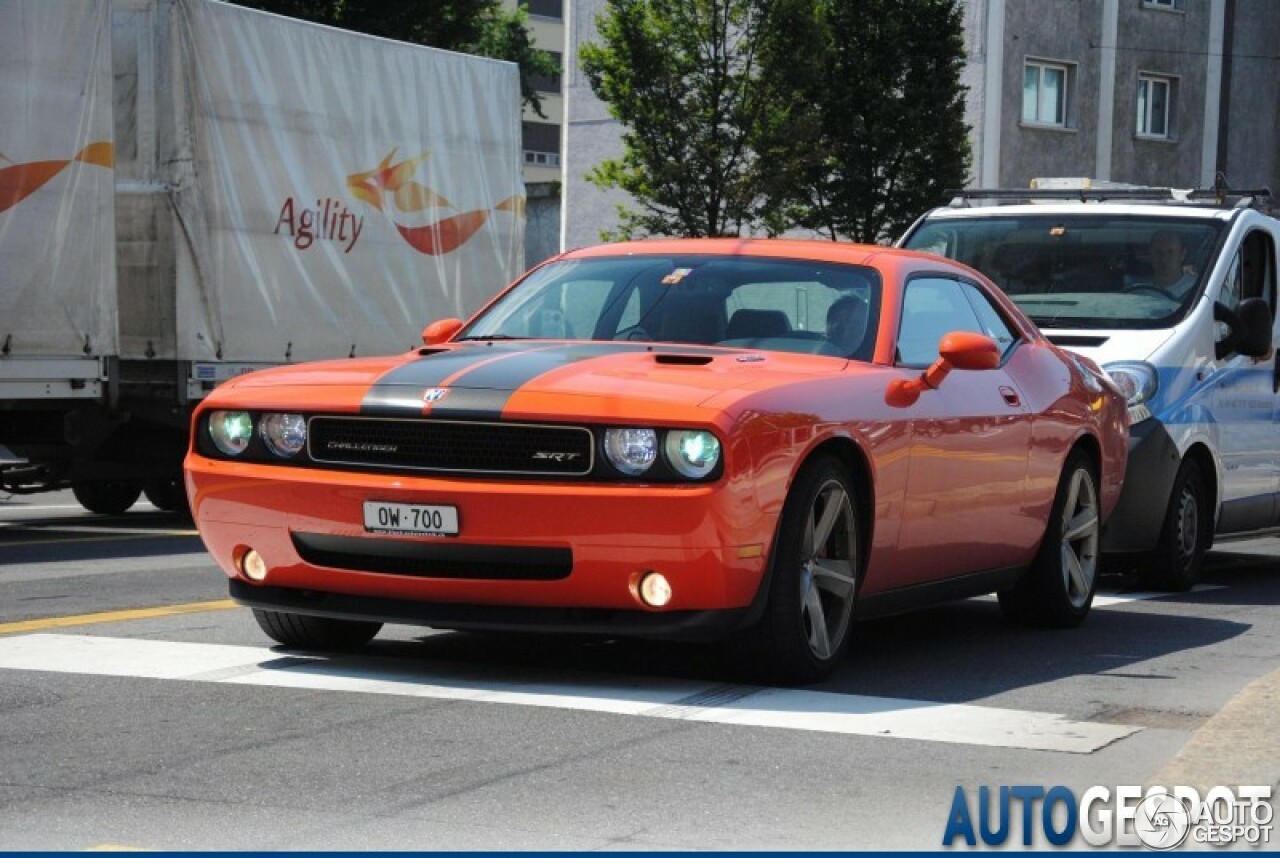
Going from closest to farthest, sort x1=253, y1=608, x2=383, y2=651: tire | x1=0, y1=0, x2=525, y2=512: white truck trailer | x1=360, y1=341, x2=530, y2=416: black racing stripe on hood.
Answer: x1=360, y1=341, x2=530, y2=416: black racing stripe on hood, x1=253, y1=608, x2=383, y2=651: tire, x1=0, y1=0, x2=525, y2=512: white truck trailer

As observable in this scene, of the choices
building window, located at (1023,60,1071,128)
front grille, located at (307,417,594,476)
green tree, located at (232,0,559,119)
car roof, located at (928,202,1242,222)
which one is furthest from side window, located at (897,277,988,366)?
building window, located at (1023,60,1071,128)

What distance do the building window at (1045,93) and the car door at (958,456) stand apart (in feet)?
111

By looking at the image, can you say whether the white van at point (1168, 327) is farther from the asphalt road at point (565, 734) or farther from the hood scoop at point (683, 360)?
the hood scoop at point (683, 360)

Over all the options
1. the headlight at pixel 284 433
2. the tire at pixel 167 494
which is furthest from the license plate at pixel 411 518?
Answer: the tire at pixel 167 494

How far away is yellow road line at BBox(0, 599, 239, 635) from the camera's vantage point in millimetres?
9016

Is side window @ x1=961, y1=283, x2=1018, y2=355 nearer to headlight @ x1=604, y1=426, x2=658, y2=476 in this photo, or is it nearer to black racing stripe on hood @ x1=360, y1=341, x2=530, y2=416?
black racing stripe on hood @ x1=360, y1=341, x2=530, y2=416

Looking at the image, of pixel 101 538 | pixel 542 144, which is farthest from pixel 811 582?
pixel 542 144

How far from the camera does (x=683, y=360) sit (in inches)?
307

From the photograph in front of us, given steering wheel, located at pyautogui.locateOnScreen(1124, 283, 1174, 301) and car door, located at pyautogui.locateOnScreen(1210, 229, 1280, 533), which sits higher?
steering wheel, located at pyautogui.locateOnScreen(1124, 283, 1174, 301)

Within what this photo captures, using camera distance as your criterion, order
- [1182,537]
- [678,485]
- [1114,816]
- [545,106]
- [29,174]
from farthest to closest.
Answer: [545,106] < [29,174] < [1182,537] < [678,485] < [1114,816]

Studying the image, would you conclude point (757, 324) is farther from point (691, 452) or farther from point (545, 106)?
point (545, 106)

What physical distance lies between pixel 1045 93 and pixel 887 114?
26.7 feet

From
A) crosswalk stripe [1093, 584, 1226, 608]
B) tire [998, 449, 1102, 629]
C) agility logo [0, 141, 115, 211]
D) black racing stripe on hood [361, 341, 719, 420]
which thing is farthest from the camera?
agility logo [0, 141, 115, 211]

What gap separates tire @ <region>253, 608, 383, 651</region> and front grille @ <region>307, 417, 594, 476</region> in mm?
769
